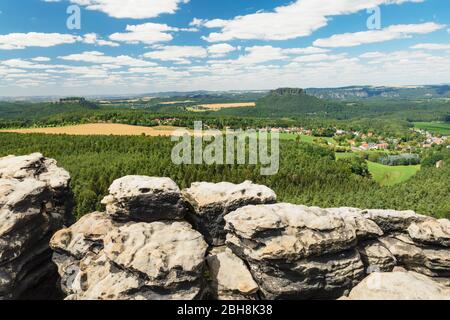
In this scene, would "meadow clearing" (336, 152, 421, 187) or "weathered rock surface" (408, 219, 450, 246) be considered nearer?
"weathered rock surface" (408, 219, 450, 246)

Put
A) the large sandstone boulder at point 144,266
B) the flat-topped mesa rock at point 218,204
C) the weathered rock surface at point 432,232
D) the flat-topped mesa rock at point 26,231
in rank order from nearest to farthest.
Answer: the large sandstone boulder at point 144,266, the flat-topped mesa rock at point 26,231, the weathered rock surface at point 432,232, the flat-topped mesa rock at point 218,204

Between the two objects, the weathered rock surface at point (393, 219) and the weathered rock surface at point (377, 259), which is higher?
the weathered rock surface at point (393, 219)

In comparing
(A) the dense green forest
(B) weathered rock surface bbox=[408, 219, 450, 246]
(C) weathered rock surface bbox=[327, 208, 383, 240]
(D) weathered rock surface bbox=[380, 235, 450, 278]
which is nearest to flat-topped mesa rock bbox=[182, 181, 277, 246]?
(C) weathered rock surface bbox=[327, 208, 383, 240]

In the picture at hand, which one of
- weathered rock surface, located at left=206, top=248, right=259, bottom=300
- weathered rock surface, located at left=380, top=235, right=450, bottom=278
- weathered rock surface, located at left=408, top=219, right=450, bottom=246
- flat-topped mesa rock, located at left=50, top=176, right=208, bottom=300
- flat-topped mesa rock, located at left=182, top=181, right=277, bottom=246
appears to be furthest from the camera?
flat-topped mesa rock, located at left=182, top=181, right=277, bottom=246

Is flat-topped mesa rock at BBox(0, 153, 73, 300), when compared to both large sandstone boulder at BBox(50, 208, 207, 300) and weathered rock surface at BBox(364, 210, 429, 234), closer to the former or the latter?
large sandstone boulder at BBox(50, 208, 207, 300)

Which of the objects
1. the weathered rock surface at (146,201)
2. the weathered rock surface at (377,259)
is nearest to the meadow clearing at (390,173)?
the weathered rock surface at (377,259)

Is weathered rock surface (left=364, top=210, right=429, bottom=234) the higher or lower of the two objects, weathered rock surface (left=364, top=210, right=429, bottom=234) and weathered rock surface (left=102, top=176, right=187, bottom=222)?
the lower

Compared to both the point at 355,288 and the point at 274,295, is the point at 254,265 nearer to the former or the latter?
the point at 274,295

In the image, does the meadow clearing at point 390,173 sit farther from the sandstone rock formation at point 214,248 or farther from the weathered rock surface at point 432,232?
the sandstone rock formation at point 214,248
